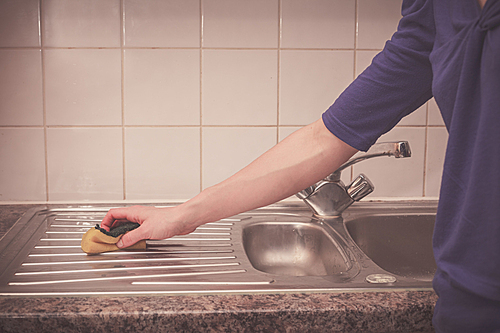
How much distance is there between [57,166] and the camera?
108cm

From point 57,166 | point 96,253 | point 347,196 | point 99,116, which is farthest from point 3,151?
point 347,196

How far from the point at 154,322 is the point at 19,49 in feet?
2.90

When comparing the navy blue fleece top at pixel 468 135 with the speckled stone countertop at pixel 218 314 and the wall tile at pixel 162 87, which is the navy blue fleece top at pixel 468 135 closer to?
the speckled stone countertop at pixel 218 314

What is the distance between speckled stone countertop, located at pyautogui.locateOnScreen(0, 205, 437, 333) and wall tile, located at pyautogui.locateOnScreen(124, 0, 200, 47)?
2.40 feet

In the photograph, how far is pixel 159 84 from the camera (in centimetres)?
106

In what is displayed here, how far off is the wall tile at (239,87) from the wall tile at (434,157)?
47 centimetres

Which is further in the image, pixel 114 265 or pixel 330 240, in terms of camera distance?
pixel 330 240

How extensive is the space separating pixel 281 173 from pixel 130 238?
0.32 metres

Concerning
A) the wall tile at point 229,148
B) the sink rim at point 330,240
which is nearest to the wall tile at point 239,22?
the wall tile at point 229,148

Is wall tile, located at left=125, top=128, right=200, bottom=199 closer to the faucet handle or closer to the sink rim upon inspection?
the sink rim

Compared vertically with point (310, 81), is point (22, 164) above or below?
below

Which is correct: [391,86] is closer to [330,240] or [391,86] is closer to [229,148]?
[330,240]

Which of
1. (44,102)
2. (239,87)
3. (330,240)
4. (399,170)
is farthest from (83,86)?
(399,170)

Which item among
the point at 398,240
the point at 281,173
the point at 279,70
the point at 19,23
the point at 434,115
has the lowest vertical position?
the point at 398,240
